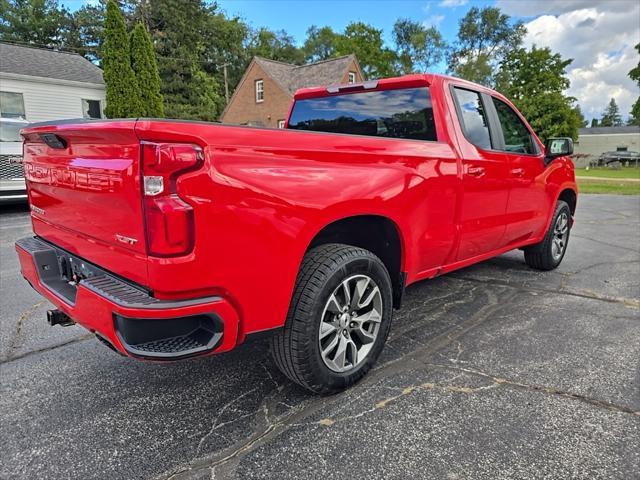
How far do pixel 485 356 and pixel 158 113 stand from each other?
22.7 metres

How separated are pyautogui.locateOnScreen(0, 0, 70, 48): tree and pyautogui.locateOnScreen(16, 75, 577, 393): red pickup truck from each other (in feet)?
149

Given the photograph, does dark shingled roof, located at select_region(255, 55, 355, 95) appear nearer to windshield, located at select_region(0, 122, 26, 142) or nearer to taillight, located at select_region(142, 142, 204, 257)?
windshield, located at select_region(0, 122, 26, 142)

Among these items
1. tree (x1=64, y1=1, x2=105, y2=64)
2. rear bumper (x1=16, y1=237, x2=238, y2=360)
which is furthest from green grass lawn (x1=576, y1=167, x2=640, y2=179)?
tree (x1=64, y1=1, x2=105, y2=64)

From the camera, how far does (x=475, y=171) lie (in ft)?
11.4

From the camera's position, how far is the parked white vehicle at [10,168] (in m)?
9.20

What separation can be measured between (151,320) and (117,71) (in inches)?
872

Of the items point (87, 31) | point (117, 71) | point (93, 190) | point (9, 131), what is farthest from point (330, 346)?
point (87, 31)

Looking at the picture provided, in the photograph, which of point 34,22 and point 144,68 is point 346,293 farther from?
point 34,22

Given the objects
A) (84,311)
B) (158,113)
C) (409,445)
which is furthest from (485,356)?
(158,113)

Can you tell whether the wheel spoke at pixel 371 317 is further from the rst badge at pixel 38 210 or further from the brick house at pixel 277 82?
the brick house at pixel 277 82

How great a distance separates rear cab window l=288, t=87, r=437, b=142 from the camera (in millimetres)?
3434

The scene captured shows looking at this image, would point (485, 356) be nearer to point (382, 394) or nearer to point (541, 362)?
point (541, 362)

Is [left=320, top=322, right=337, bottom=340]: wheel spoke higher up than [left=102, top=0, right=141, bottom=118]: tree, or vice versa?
[left=102, top=0, right=141, bottom=118]: tree

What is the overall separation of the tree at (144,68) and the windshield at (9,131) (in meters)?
11.7
